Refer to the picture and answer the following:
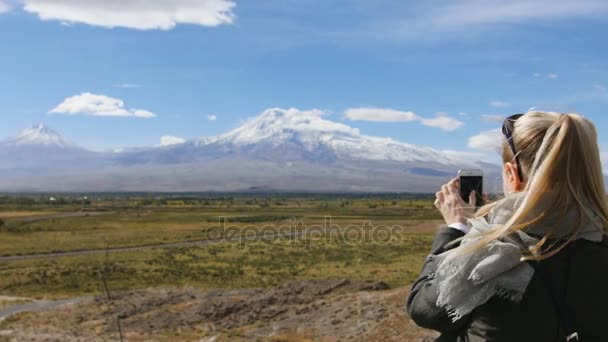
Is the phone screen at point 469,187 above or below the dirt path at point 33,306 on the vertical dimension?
above

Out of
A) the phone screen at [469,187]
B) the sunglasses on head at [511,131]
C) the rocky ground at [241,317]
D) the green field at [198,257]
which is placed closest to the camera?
the sunglasses on head at [511,131]

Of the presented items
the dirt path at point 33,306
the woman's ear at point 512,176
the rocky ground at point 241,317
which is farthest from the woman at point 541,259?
the dirt path at point 33,306

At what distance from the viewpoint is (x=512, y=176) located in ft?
8.43

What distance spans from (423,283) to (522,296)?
414 mm

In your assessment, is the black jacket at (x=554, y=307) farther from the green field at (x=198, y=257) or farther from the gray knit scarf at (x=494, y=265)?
the green field at (x=198, y=257)

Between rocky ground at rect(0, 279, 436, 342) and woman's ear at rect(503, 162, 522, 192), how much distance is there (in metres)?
11.6

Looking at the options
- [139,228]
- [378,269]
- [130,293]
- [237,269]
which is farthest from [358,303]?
[139,228]

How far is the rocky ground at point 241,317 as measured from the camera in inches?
630

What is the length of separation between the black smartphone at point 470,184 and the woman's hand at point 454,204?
1.3 inches

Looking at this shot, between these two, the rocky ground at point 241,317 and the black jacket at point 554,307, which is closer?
the black jacket at point 554,307

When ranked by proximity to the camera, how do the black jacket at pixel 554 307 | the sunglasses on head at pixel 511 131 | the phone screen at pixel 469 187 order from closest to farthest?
the black jacket at pixel 554 307 < the sunglasses on head at pixel 511 131 < the phone screen at pixel 469 187

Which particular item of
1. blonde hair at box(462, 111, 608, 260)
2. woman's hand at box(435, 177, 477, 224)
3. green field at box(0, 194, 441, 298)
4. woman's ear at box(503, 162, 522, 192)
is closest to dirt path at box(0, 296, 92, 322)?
green field at box(0, 194, 441, 298)

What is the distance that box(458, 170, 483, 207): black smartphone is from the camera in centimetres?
283

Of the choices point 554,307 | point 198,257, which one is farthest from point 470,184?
point 198,257
